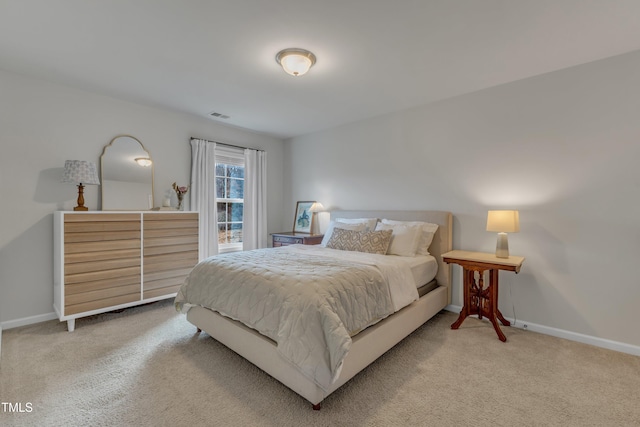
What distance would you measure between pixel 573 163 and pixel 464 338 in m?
1.93

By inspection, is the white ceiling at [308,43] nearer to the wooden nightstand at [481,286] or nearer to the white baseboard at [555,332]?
the wooden nightstand at [481,286]

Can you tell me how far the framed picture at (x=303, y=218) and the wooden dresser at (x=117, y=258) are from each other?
6.23 ft

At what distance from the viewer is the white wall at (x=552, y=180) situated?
2438 millimetres

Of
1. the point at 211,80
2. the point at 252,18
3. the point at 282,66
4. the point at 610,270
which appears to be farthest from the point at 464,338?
the point at 211,80

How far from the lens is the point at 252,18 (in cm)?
198

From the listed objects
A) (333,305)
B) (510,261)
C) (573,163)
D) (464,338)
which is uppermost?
(573,163)

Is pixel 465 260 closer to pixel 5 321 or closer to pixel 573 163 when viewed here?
pixel 573 163

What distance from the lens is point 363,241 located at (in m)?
3.28

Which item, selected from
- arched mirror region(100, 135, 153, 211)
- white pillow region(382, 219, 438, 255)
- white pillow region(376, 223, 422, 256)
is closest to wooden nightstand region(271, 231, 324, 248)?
white pillow region(376, 223, 422, 256)

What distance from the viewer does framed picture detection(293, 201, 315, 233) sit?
494 centimetres

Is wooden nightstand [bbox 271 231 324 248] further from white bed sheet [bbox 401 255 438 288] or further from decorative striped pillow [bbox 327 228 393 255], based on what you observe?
white bed sheet [bbox 401 255 438 288]

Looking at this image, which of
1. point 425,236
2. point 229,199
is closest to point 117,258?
point 229,199

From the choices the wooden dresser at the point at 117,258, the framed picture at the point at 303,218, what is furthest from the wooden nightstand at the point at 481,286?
the wooden dresser at the point at 117,258

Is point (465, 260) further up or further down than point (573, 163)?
further down
